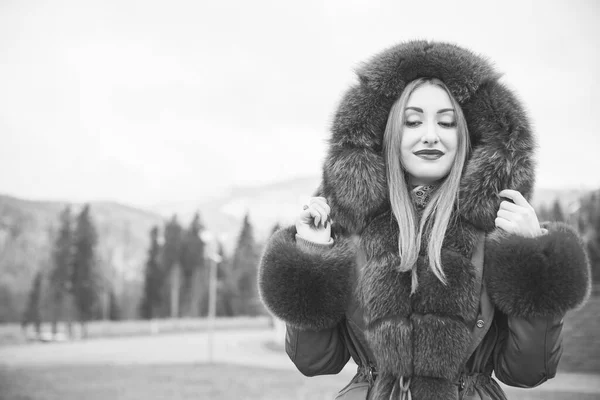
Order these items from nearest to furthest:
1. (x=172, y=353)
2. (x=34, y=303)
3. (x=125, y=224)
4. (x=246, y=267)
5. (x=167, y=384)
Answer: (x=167, y=384) → (x=34, y=303) → (x=125, y=224) → (x=246, y=267) → (x=172, y=353)

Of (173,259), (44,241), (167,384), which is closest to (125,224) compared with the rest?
(173,259)

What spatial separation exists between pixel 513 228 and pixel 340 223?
19.5 inches

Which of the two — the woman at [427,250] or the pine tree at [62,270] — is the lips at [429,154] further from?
the pine tree at [62,270]

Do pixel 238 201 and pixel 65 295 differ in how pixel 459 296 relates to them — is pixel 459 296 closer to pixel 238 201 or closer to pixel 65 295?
pixel 65 295

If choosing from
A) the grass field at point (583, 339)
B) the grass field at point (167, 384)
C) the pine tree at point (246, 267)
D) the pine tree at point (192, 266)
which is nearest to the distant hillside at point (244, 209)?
the pine tree at point (246, 267)

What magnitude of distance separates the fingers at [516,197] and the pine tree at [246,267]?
Result: 17.2m

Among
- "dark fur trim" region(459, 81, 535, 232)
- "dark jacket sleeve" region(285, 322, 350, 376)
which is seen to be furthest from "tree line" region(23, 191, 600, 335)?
"dark jacket sleeve" region(285, 322, 350, 376)

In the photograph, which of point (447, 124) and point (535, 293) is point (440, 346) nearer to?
point (535, 293)

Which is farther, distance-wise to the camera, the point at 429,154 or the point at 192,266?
the point at 192,266

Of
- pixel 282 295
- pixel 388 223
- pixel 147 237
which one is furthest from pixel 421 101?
pixel 147 237

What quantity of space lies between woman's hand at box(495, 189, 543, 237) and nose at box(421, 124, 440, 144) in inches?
10.1

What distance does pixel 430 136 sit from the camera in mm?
1653

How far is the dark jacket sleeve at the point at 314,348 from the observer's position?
1609mm

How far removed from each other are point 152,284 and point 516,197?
60.3ft
